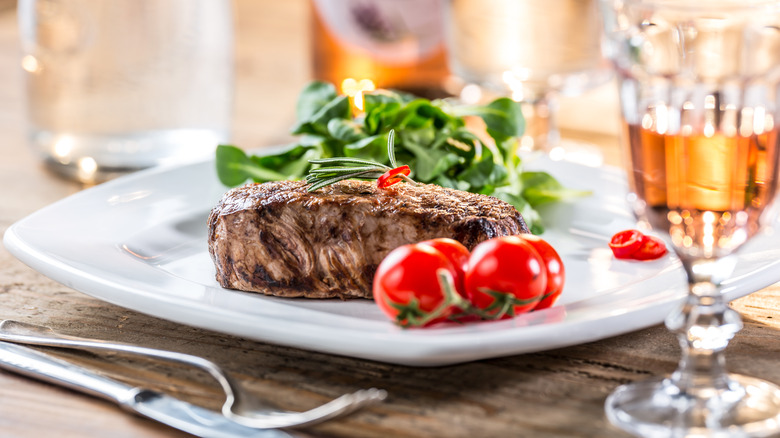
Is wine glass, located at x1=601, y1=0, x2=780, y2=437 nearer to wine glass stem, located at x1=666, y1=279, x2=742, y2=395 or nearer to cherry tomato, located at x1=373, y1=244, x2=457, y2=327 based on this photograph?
wine glass stem, located at x1=666, y1=279, x2=742, y2=395

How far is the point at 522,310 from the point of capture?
1.12 metres

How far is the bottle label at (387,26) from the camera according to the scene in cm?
249

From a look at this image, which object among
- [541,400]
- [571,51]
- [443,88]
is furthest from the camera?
[443,88]

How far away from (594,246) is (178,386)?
0.72 meters

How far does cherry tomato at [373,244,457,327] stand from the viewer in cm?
105

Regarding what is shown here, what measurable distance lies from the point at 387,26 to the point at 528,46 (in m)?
0.48

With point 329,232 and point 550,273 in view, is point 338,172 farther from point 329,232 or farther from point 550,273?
point 550,273

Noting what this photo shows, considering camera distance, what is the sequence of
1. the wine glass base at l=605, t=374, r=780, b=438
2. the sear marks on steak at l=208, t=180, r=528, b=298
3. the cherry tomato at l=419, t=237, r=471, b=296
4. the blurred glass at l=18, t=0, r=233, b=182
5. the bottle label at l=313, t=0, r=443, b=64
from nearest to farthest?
the wine glass base at l=605, t=374, r=780, b=438, the cherry tomato at l=419, t=237, r=471, b=296, the sear marks on steak at l=208, t=180, r=528, b=298, the blurred glass at l=18, t=0, r=233, b=182, the bottle label at l=313, t=0, r=443, b=64

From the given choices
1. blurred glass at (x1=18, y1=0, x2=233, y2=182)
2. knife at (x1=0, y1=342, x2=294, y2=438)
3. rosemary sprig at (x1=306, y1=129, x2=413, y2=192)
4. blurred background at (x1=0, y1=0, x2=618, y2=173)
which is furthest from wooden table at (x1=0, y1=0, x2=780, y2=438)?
blurred background at (x1=0, y1=0, x2=618, y2=173)

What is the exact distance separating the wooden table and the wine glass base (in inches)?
1.0

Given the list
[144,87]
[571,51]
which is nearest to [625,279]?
[571,51]

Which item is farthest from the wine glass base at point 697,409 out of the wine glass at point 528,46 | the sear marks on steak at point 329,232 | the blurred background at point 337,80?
the blurred background at point 337,80

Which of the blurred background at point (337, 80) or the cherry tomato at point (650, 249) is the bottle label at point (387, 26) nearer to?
the blurred background at point (337, 80)

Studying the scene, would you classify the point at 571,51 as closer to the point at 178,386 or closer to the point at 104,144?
the point at 104,144
